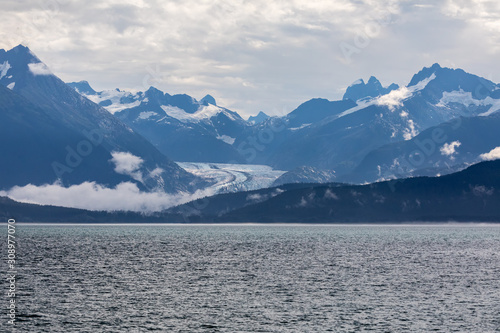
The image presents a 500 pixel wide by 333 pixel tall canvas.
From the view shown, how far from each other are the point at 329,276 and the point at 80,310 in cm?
7771

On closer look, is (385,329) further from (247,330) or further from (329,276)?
(329,276)

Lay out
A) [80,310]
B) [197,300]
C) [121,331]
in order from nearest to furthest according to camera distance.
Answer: [121,331] < [80,310] < [197,300]

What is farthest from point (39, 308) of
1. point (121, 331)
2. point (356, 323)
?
point (356, 323)

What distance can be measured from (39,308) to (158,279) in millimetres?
51514

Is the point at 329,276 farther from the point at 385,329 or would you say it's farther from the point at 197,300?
the point at 385,329

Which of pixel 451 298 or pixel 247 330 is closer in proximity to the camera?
pixel 247 330

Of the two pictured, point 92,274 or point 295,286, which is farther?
point 92,274

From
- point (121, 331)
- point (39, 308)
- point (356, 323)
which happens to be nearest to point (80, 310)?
point (39, 308)

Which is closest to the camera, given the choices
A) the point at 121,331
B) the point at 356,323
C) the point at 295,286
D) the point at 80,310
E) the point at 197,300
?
the point at 121,331

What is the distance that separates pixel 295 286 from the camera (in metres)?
164

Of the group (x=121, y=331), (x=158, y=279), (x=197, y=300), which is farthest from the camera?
(x=158, y=279)

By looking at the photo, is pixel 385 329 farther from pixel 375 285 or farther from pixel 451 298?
pixel 375 285

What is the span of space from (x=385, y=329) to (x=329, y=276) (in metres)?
75.8

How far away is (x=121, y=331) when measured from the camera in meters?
108
